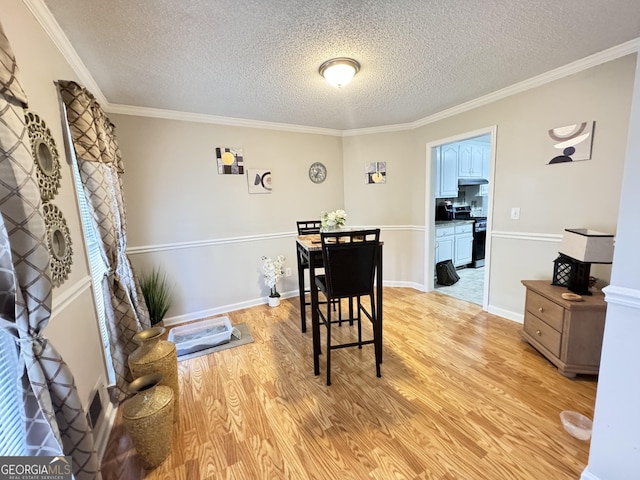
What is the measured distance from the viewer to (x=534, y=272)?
2.57 meters

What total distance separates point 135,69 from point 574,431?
12.3ft

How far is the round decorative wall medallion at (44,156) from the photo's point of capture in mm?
1167

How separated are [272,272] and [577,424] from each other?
2.91 meters

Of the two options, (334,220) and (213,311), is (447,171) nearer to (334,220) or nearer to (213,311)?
(334,220)

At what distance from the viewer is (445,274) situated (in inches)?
159

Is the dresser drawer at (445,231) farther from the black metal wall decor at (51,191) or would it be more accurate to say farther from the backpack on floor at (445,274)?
the black metal wall decor at (51,191)

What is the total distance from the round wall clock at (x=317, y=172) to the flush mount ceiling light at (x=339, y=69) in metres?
1.71

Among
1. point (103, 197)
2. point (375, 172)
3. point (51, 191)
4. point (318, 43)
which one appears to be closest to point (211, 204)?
point (103, 197)

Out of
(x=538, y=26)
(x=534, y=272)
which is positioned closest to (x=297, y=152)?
(x=538, y=26)

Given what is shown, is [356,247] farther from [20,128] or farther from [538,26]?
[538,26]

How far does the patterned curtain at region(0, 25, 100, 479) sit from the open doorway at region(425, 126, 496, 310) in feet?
11.5

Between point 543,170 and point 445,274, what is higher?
point 543,170

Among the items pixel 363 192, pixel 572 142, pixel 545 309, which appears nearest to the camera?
pixel 545 309

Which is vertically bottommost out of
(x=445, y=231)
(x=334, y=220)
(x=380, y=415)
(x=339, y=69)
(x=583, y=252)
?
(x=380, y=415)
